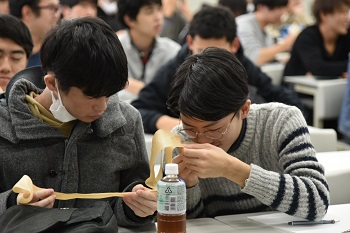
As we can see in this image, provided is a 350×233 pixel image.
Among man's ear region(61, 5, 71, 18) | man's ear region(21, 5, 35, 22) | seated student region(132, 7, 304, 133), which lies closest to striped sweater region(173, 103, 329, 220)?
seated student region(132, 7, 304, 133)

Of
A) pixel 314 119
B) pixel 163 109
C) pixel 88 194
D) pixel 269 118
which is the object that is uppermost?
pixel 269 118

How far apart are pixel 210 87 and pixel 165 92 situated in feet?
5.03

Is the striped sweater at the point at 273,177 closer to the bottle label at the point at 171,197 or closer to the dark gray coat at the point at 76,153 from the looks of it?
the dark gray coat at the point at 76,153

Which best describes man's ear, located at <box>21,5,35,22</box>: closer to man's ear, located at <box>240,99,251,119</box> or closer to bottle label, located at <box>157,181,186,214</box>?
man's ear, located at <box>240,99,251,119</box>

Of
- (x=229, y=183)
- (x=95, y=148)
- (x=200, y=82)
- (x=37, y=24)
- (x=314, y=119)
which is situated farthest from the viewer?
(x=314, y=119)

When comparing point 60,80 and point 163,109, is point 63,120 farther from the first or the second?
point 163,109

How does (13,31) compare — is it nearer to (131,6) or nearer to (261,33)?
(131,6)

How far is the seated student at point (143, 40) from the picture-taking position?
4484 millimetres

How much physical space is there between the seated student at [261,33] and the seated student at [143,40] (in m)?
1.45

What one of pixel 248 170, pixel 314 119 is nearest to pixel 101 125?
pixel 248 170

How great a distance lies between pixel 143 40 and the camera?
4.59 meters

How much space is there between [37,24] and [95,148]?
7.97ft

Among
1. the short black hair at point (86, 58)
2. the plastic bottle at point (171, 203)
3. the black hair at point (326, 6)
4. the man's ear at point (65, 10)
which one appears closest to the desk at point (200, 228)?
the plastic bottle at point (171, 203)

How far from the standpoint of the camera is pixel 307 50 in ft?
17.4
